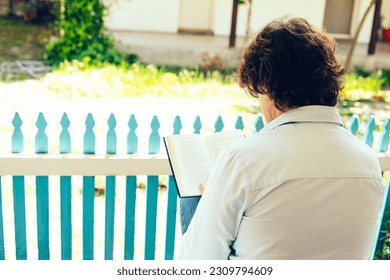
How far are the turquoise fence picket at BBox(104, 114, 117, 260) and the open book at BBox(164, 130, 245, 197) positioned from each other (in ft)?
2.44

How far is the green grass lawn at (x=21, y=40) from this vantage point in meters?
10.8

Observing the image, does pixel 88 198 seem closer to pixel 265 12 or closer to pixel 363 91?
pixel 363 91

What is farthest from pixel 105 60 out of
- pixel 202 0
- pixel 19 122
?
pixel 19 122

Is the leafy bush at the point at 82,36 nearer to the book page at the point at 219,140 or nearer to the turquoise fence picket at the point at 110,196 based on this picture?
the turquoise fence picket at the point at 110,196

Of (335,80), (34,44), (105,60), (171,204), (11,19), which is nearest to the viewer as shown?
(335,80)

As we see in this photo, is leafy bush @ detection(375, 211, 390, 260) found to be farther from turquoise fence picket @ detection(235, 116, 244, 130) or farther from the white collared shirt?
the white collared shirt

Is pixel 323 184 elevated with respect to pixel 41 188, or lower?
elevated

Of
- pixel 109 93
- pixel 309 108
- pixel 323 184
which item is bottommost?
pixel 109 93

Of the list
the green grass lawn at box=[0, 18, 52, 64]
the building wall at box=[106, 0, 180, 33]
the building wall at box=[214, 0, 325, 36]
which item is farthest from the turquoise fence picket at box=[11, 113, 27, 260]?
the building wall at box=[214, 0, 325, 36]

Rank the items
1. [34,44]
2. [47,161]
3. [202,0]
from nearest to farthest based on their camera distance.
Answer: [47,161] → [34,44] → [202,0]

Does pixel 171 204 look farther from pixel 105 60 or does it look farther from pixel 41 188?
pixel 105 60

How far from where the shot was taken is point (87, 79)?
8211mm

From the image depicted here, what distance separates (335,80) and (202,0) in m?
11.8

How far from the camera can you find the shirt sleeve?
173cm
